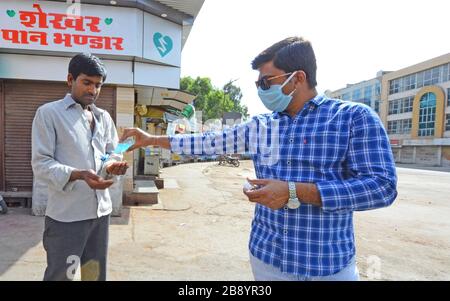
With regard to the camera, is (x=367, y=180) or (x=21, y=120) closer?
(x=367, y=180)

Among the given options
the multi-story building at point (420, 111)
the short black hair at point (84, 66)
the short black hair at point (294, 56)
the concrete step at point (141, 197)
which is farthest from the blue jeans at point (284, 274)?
the multi-story building at point (420, 111)

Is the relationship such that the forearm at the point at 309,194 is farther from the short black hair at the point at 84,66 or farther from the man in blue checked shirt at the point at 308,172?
the short black hair at the point at 84,66

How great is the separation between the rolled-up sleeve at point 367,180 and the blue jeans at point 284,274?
0.33 m

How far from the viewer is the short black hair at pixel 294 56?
1.66 metres

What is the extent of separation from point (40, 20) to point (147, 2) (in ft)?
6.67

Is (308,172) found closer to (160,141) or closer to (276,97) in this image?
(276,97)

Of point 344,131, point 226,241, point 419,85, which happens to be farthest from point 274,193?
point 419,85

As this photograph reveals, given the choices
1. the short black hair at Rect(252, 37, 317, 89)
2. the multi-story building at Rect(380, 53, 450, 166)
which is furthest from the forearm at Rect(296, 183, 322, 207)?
the multi-story building at Rect(380, 53, 450, 166)

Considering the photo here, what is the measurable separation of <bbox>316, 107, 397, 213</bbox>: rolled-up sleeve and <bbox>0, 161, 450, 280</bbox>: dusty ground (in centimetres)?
320

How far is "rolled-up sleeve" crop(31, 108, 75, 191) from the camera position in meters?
2.13

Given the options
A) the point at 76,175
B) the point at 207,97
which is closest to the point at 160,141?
the point at 76,175

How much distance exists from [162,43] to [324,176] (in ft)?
22.4

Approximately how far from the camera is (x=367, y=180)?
1.45 meters

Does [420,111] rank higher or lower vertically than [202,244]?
higher
